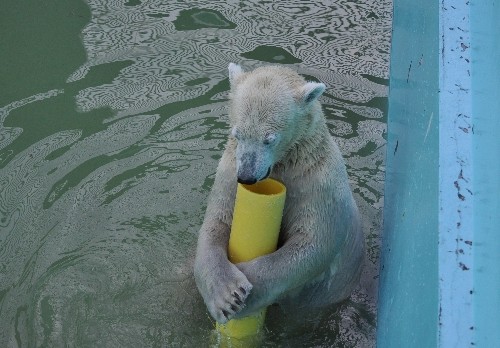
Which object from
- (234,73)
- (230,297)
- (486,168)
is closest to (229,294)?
(230,297)

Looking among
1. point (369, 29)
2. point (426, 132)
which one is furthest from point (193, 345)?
point (369, 29)

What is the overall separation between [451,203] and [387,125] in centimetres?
297

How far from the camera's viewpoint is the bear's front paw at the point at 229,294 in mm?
3436

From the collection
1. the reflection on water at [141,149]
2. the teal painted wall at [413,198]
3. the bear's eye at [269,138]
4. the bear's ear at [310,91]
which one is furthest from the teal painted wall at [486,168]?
the reflection on water at [141,149]

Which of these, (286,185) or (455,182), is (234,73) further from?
(455,182)

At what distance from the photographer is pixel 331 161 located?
3666 mm

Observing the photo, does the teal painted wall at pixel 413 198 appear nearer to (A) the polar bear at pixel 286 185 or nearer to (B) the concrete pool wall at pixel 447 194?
(B) the concrete pool wall at pixel 447 194

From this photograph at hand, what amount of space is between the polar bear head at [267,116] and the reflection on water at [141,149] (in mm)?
1020

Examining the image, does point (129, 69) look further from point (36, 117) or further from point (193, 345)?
point (193, 345)

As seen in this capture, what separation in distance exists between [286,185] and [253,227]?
0.94 feet

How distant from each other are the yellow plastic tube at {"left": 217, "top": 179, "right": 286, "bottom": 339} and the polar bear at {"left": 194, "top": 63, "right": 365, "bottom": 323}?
0.24ft

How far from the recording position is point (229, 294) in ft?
11.3

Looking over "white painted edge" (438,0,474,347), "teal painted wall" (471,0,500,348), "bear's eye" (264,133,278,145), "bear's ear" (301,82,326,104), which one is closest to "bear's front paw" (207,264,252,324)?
"bear's eye" (264,133,278,145)

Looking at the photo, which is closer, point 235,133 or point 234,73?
point 235,133
